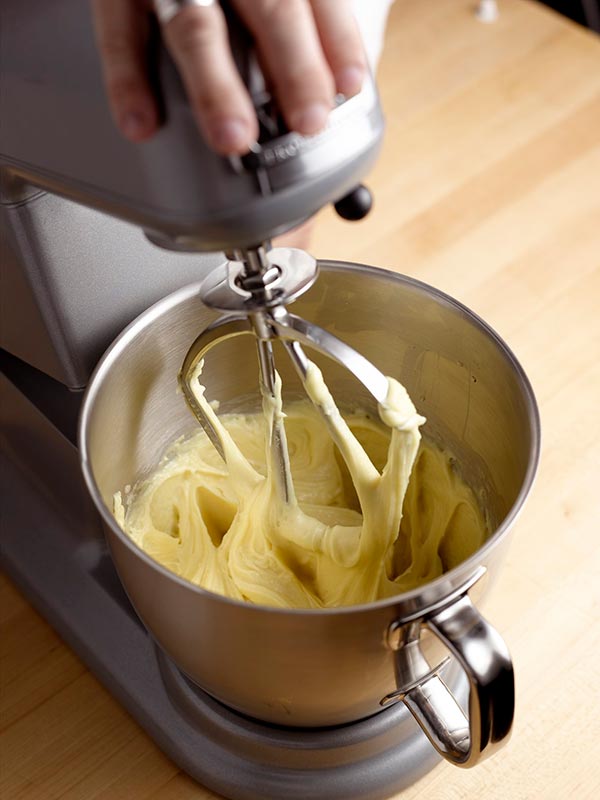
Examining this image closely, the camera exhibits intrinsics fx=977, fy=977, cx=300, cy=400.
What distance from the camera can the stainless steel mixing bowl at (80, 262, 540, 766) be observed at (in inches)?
16.9

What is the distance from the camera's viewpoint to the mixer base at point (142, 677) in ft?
1.81

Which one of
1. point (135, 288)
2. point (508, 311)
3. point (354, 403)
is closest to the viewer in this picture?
point (135, 288)

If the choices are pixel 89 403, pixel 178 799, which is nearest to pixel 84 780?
pixel 178 799

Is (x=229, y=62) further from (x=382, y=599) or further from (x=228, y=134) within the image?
(x=382, y=599)

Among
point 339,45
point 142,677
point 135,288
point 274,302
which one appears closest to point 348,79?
point 339,45

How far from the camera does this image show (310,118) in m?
0.35

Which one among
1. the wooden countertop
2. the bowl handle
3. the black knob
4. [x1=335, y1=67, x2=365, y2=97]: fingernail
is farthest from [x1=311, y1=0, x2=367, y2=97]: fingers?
the wooden countertop

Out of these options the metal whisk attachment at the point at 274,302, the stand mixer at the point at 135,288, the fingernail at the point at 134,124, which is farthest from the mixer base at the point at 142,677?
the fingernail at the point at 134,124

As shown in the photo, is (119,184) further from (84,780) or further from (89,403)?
(84,780)

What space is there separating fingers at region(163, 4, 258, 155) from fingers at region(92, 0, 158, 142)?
18 mm

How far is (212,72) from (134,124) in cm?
4

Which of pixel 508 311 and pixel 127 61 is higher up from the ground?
pixel 127 61

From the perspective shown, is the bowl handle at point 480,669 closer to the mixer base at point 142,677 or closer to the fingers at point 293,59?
the mixer base at point 142,677

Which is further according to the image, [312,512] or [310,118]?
[312,512]
